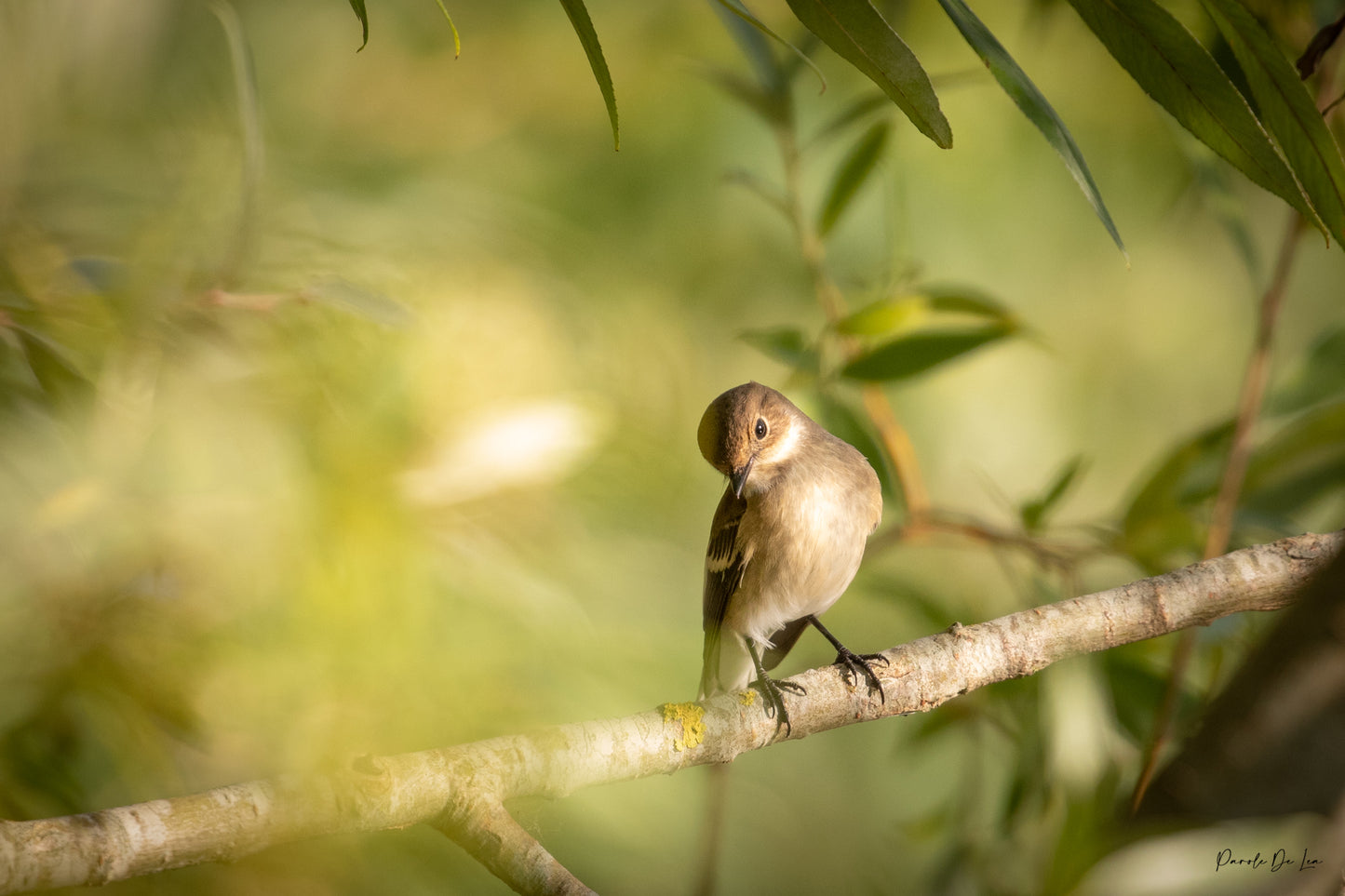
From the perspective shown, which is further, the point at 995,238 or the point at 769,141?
the point at 995,238

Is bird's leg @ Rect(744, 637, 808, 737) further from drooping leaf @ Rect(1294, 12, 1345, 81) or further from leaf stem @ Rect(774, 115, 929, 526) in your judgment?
drooping leaf @ Rect(1294, 12, 1345, 81)

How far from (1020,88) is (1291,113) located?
270mm

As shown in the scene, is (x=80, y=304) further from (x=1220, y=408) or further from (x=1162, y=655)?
(x=1220, y=408)

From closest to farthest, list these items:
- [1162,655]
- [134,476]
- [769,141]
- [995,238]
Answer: [134,476]
[1162,655]
[769,141]
[995,238]

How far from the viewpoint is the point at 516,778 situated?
85 centimetres

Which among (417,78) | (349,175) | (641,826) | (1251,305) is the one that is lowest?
(641,826)

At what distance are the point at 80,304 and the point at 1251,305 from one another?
3.77 m

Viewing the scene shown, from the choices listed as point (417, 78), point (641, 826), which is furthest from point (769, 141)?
point (641, 826)

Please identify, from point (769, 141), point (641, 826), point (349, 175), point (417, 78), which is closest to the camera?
point (641, 826)

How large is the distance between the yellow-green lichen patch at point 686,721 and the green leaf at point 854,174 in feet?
3.30

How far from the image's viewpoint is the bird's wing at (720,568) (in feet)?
4.98

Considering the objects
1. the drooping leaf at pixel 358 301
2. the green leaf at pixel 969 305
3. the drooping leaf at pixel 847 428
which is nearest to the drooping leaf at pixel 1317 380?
the green leaf at pixel 969 305
